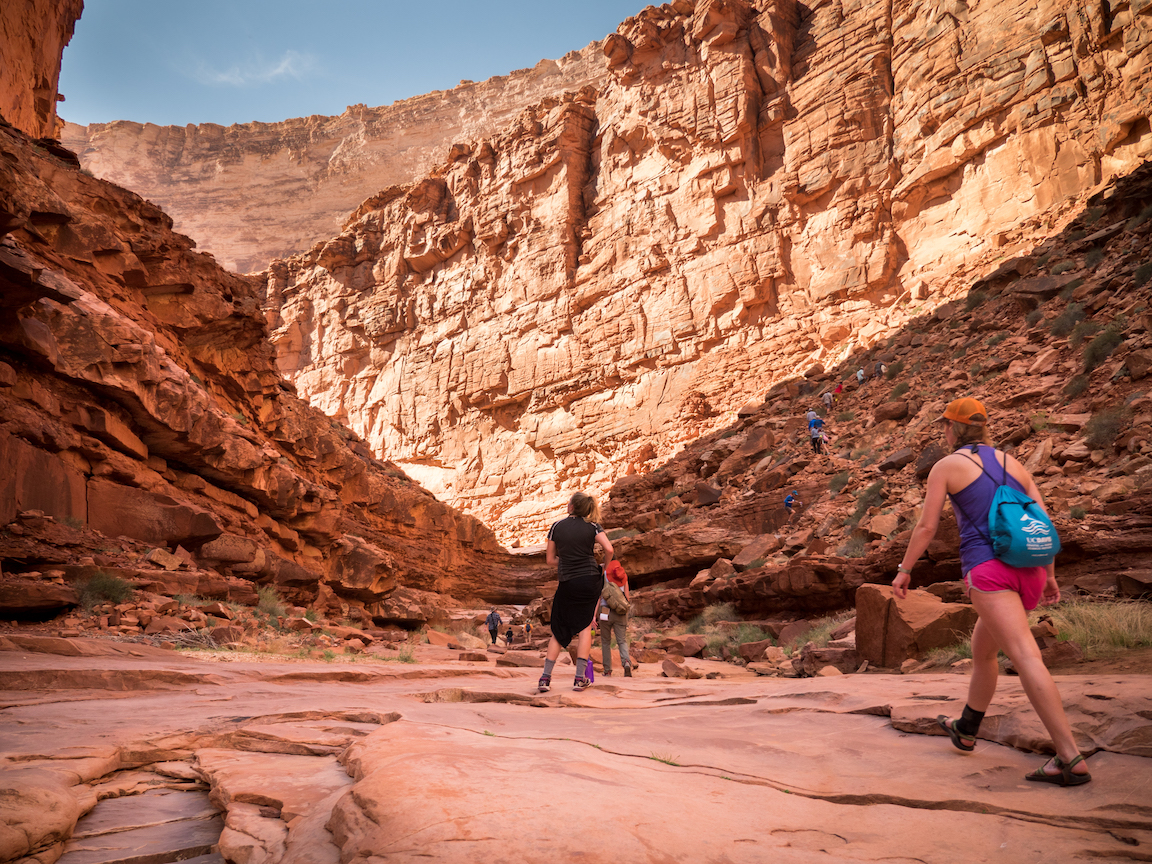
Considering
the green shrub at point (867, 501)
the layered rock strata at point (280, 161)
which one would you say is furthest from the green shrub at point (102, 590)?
the layered rock strata at point (280, 161)

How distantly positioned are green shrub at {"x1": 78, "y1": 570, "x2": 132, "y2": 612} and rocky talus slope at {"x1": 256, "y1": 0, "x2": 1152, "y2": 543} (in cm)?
3003

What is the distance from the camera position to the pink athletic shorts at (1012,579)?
9.07ft

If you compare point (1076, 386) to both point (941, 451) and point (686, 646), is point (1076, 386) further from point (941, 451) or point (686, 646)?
point (686, 646)

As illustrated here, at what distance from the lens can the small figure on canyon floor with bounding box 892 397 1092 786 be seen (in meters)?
2.53

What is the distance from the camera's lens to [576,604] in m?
5.86

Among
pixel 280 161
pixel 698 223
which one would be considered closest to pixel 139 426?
pixel 698 223

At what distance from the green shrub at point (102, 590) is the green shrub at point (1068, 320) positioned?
1689 cm

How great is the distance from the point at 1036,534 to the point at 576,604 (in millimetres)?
3824

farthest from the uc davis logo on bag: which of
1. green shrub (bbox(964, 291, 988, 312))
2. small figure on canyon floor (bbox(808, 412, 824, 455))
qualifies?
green shrub (bbox(964, 291, 988, 312))

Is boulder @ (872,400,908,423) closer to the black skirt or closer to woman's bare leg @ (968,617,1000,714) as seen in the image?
the black skirt

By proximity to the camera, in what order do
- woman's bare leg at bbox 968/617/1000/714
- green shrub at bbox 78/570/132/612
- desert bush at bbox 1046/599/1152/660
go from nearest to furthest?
woman's bare leg at bbox 968/617/1000/714
desert bush at bbox 1046/599/1152/660
green shrub at bbox 78/570/132/612

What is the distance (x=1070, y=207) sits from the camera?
86.9 feet

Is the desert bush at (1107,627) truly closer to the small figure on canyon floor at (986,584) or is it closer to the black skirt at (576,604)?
the small figure on canyon floor at (986,584)

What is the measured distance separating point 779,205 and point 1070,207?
46.7ft
